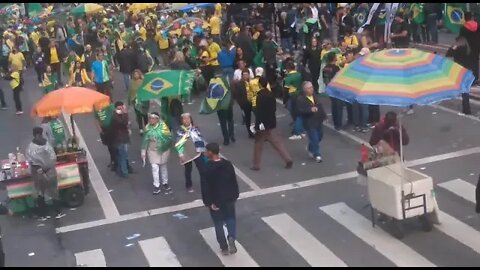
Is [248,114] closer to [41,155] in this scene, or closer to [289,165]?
[289,165]

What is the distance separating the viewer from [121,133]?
13.7m

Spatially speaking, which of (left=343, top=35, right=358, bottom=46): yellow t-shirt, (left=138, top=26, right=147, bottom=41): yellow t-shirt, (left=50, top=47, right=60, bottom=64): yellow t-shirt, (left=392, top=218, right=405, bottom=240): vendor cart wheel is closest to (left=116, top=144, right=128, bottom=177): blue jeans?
(left=392, top=218, right=405, bottom=240): vendor cart wheel

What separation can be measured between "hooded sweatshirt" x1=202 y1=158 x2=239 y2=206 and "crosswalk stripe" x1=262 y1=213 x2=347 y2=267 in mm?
1277

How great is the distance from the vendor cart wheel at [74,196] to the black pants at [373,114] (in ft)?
21.7

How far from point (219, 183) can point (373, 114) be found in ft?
24.0

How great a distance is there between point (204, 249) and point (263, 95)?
12.8 ft

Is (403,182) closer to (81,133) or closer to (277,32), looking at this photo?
(81,133)

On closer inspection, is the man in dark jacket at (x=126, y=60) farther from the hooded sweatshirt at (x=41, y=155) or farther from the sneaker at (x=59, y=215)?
the sneaker at (x=59, y=215)

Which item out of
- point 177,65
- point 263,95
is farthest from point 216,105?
point 177,65

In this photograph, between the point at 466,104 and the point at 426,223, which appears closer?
the point at 426,223

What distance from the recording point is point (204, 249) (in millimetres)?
10469

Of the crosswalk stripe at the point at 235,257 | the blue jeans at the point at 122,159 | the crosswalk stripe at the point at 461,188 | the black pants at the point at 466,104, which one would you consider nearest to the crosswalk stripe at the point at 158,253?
the crosswalk stripe at the point at 235,257

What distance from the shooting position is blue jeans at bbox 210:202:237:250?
9.89 m

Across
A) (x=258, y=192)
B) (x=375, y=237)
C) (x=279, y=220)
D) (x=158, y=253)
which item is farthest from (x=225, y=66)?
(x=375, y=237)
